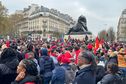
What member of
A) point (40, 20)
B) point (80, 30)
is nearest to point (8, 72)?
point (80, 30)

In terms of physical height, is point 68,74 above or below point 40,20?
below

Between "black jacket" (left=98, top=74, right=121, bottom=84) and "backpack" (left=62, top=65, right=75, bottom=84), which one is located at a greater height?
"black jacket" (left=98, top=74, right=121, bottom=84)

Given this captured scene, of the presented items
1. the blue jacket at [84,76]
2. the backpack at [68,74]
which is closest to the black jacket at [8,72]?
the blue jacket at [84,76]

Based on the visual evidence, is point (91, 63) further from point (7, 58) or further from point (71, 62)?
point (71, 62)

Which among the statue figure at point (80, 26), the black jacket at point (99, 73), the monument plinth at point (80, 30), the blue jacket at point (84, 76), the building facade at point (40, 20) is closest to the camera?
the blue jacket at point (84, 76)

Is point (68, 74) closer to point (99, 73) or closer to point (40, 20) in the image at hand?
point (99, 73)

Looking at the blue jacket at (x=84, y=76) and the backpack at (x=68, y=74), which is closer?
the blue jacket at (x=84, y=76)

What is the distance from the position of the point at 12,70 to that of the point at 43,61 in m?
3.71

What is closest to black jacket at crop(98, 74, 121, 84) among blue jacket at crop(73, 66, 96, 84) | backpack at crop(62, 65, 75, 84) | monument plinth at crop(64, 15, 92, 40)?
blue jacket at crop(73, 66, 96, 84)

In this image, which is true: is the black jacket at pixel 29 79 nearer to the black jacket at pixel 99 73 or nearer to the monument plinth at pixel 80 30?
the black jacket at pixel 99 73

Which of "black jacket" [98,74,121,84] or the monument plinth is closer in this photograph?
"black jacket" [98,74,121,84]

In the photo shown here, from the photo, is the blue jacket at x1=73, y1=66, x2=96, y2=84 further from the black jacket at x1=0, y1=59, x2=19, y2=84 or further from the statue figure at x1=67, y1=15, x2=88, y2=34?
the statue figure at x1=67, y1=15, x2=88, y2=34

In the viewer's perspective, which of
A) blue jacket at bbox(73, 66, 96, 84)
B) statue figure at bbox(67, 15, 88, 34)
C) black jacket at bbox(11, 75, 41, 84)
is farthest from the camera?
statue figure at bbox(67, 15, 88, 34)

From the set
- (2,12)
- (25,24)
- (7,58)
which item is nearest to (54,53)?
(7,58)
